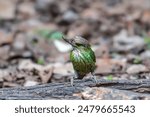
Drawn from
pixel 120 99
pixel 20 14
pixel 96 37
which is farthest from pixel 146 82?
pixel 20 14

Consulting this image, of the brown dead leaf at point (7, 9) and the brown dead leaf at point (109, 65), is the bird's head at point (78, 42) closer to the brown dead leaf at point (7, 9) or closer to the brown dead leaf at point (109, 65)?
the brown dead leaf at point (109, 65)

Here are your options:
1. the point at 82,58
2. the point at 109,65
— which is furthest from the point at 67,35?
the point at 82,58

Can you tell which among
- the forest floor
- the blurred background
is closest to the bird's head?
the forest floor

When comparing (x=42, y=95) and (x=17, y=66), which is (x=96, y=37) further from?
(x=42, y=95)

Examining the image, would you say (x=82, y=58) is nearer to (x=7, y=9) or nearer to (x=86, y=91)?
(x=86, y=91)

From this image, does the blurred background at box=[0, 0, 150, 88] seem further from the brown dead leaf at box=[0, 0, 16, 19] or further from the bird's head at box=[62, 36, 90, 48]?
the bird's head at box=[62, 36, 90, 48]

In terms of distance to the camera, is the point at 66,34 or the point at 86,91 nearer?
the point at 86,91
